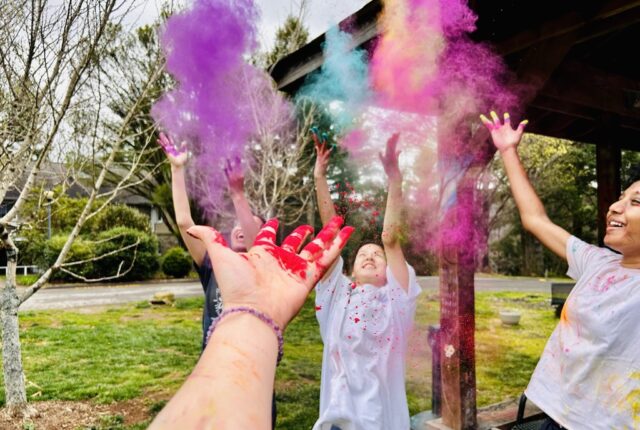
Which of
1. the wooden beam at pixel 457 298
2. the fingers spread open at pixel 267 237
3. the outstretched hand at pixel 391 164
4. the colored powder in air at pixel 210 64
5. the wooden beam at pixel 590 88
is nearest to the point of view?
the fingers spread open at pixel 267 237

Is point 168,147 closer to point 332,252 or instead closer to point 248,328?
point 332,252

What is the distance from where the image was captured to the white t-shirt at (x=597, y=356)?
1.63 meters

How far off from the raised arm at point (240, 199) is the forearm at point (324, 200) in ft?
1.28

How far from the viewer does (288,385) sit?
584cm

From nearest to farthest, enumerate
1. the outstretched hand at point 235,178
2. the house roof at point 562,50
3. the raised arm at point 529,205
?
the raised arm at point 529,205
the outstretched hand at point 235,178
the house roof at point 562,50

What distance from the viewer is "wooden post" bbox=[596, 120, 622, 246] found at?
5.54m

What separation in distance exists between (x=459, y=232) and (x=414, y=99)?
1.19 metres

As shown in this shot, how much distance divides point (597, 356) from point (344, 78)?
246 centimetres

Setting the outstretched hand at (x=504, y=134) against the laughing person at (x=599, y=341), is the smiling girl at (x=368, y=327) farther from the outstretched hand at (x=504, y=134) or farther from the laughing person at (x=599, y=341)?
the laughing person at (x=599, y=341)

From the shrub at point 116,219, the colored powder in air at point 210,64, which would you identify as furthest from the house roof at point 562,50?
the shrub at point 116,219

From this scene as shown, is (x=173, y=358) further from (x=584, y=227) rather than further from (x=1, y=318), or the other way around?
(x=584, y=227)

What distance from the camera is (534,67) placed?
3.12 m

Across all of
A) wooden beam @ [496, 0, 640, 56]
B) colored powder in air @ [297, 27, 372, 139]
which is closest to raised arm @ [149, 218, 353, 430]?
colored powder in air @ [297, 27, 372, 139]

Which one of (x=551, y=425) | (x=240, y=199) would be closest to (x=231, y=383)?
(x=551, y=425)
